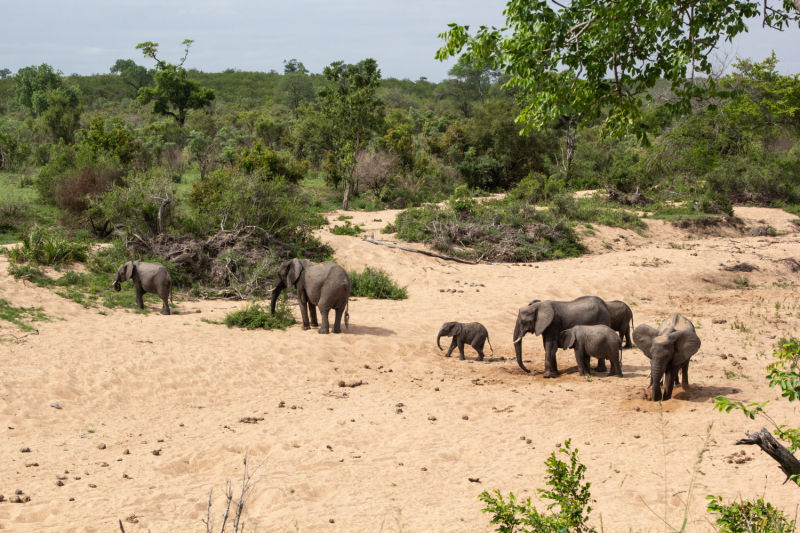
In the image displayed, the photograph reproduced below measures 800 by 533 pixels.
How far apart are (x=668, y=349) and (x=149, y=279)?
8.34 metres

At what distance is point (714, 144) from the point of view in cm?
1094

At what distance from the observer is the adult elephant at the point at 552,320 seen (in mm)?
8453

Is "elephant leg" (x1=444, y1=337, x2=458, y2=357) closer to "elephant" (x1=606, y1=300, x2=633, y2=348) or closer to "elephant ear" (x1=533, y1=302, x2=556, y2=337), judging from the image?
"elephant ear" (x1=533, y1=302, x2=556, y2=337)

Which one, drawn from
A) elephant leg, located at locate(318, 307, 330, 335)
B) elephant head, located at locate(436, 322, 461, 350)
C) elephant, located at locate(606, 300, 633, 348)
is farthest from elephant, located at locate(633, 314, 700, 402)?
elephant leg, located at locate(318, 307, 330, 335)

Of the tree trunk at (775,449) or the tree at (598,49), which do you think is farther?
the tree at (598,49)

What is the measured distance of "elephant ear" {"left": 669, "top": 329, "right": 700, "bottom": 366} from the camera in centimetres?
691

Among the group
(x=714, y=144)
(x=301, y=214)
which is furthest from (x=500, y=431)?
(x=301, y=214)

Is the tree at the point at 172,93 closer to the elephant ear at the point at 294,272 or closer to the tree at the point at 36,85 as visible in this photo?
the tree at the point at 36,85

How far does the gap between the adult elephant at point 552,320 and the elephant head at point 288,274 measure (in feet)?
12.9

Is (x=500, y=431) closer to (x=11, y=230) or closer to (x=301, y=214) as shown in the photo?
(x=301, y=214)

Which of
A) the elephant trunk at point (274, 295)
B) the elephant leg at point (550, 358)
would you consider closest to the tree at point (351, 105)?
the elephant trunk at point (274, 295)

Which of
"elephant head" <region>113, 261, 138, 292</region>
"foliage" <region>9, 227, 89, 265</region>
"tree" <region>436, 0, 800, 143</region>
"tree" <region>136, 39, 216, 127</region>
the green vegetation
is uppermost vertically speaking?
"tree" <region>136, 39, 216, 127</region>

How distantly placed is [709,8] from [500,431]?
4922mm

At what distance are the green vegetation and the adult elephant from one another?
6903 mm
